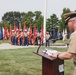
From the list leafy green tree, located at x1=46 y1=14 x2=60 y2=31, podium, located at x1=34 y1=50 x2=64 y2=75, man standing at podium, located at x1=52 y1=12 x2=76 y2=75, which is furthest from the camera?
leafy green tree, located at x1=46 y1=14 x2=60 y2=31

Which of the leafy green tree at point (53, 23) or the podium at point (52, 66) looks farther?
the leafy green tree at point (53, 23)

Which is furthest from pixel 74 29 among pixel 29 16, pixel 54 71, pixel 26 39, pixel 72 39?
pixel 29 16

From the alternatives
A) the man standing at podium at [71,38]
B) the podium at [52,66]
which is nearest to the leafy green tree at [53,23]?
the podium at [52,66]

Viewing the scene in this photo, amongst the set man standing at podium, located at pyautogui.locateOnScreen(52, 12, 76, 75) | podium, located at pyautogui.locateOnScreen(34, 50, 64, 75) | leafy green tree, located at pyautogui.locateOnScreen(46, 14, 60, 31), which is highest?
leafy green tree, located at pyautogui.locateOnScreen(46, 14, 60, 31)

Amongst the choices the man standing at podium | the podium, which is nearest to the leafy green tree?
the podium

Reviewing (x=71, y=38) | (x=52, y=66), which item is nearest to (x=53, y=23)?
(x=52, y=66)

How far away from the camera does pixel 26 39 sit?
97.9ft

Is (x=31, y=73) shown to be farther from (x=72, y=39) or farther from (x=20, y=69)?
(x=72, y=39)

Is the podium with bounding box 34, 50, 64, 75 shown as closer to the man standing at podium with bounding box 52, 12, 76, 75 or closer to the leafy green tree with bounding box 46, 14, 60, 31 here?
the man standing at podium with bounding box 52, 12, 76, 75

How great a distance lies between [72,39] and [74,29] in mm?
163

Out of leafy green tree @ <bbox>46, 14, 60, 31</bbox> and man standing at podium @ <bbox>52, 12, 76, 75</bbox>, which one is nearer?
man standing at podium @ <bbox>52, 12, 76, 75</bbox>

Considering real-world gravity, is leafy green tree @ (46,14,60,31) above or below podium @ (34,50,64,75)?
above

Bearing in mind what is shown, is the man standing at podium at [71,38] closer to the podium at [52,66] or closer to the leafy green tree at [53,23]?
A: the podium at [52,66]

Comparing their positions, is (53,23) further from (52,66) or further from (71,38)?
(71,38)
